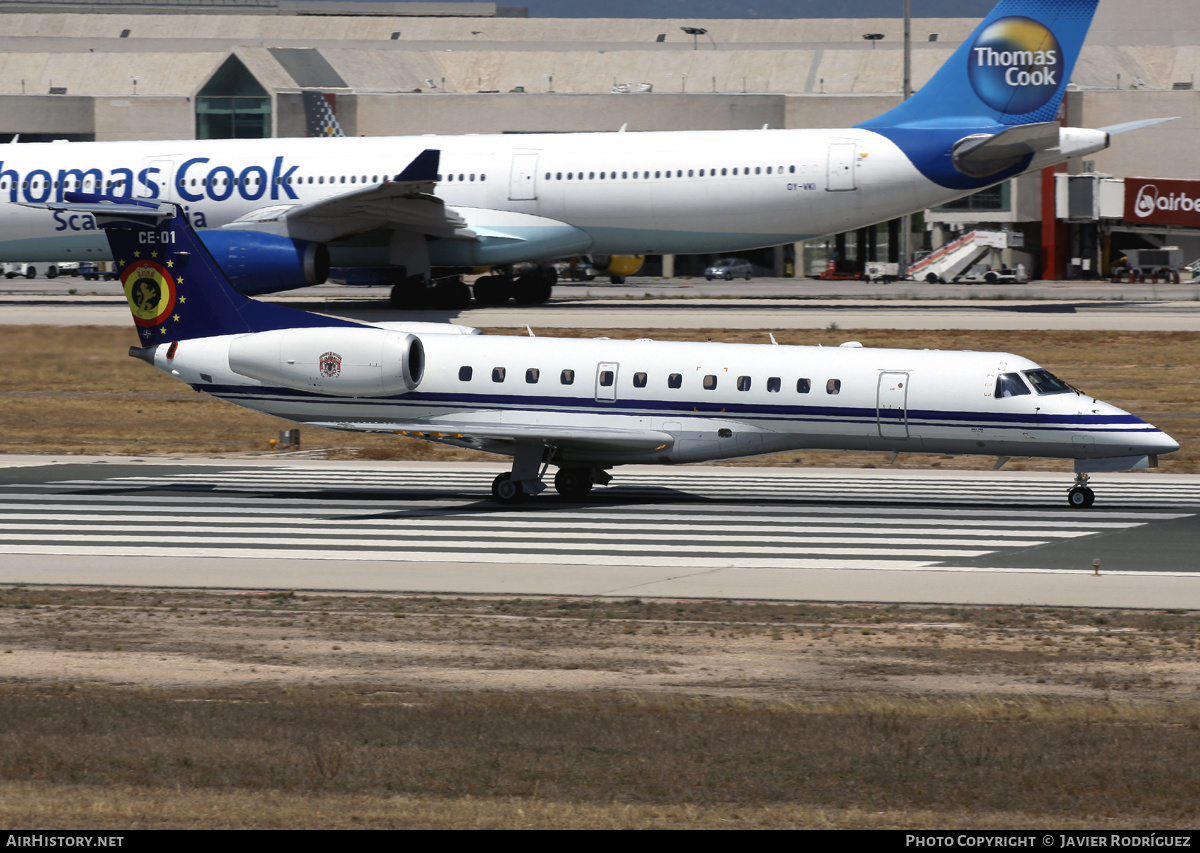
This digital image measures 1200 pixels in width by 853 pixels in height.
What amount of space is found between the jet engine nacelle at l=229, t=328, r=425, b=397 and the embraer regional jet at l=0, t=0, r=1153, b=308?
22.9m

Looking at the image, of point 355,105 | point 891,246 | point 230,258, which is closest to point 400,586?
point 230,258

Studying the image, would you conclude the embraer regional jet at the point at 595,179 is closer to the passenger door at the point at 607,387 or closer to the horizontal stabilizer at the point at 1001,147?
the horizontal stabilizer at the point at 1001,147

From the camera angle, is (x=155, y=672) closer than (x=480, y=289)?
Yes

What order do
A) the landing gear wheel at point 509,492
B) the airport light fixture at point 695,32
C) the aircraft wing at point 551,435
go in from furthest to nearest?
the airport light fixture at point 695,32 < the landing gear wheel at point 509,492 < the aircraft wing at point 551,435

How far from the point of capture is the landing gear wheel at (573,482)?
29.5 meters

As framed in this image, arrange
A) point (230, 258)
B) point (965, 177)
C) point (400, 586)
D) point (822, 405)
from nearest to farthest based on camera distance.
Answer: point (400, 586)
point (822, 405)
point (230, 258)
point (965, 177)

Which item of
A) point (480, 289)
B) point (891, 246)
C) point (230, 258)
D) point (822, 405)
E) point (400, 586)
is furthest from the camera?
point (891, 246)

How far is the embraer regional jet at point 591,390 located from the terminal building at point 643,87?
63236 millimetres

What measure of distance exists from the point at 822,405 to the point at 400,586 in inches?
391

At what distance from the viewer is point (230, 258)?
50625mm

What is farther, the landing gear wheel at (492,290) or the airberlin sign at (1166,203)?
the airberlin sign at (1166,203)

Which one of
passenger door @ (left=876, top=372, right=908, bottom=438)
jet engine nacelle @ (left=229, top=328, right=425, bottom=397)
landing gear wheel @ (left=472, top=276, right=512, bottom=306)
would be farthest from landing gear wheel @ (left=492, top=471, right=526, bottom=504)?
landing gear wheel @ (left=472, top=276, right=512, bottom=306)

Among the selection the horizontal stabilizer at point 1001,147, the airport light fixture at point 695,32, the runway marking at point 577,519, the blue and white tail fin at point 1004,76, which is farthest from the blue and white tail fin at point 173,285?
the airport light fixture at point 695,32

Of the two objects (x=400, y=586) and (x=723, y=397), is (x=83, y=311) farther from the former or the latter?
(x=400, y=586)
